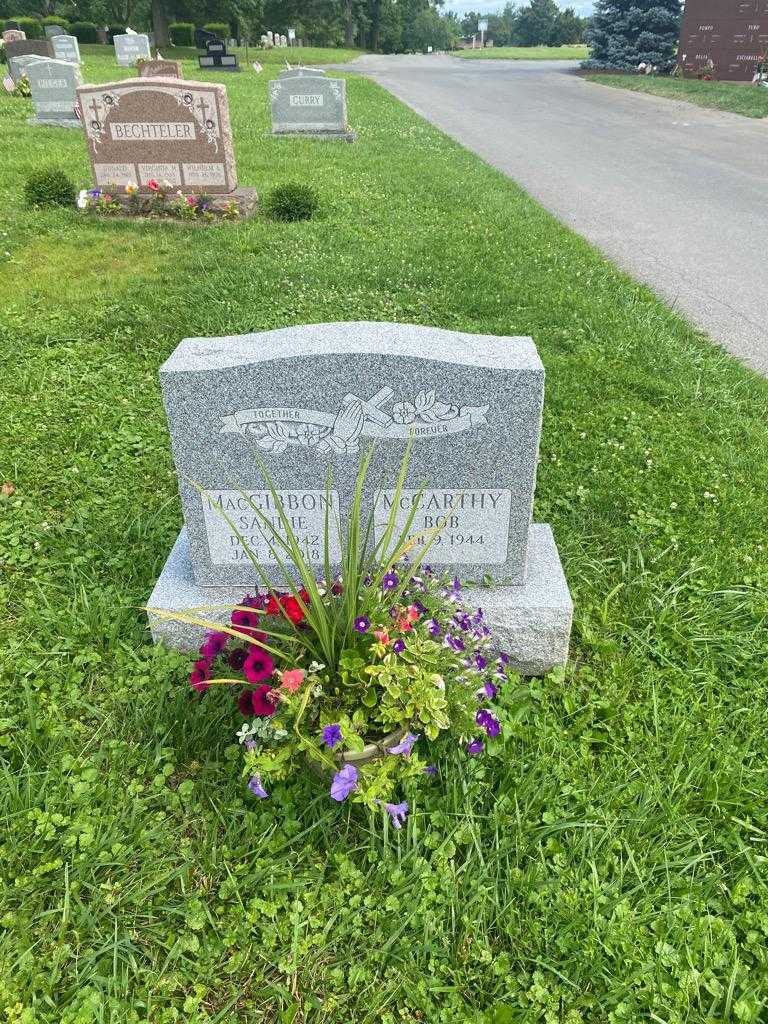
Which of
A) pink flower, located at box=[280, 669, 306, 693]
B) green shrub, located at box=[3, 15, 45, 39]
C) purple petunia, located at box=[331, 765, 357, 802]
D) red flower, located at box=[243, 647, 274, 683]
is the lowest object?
purple petunia, located at box=[331, 765, 357, 802]

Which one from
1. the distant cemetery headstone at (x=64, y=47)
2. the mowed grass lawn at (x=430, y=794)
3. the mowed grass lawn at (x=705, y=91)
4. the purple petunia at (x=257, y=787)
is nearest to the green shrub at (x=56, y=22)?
the distant cemetery headstone at (x=64, y=47)

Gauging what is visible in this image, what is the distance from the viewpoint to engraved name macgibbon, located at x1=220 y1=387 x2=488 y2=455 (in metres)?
2.55

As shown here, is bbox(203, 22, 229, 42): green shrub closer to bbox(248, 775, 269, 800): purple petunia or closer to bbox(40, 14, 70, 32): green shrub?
bbox(40, 14, 70, 32): green shrub

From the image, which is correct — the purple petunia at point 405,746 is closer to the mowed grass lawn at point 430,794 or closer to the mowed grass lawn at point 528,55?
the mowed grass lawn at point 430,794

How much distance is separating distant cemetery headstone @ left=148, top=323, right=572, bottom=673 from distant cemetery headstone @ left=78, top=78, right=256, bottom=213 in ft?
22.0

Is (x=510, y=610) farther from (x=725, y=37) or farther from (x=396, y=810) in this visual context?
(x=725, y=37)

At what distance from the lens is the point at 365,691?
223 centimetres

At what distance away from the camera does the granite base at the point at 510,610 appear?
281 centimetres

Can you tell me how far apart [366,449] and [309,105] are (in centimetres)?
1346

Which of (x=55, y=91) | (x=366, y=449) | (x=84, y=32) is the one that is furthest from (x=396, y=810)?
(x=84, y=32)

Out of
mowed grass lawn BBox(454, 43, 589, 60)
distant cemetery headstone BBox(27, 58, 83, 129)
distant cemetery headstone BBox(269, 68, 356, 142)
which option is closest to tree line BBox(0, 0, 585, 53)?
mowed grass lawn BBox(454, 43, 589, 60)

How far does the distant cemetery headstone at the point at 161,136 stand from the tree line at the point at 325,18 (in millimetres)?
36619

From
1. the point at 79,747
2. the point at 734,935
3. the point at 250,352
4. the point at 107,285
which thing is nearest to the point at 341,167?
the point at 107,285

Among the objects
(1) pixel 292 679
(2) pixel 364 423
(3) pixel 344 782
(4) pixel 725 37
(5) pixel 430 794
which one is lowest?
(5) pixel 430 794
